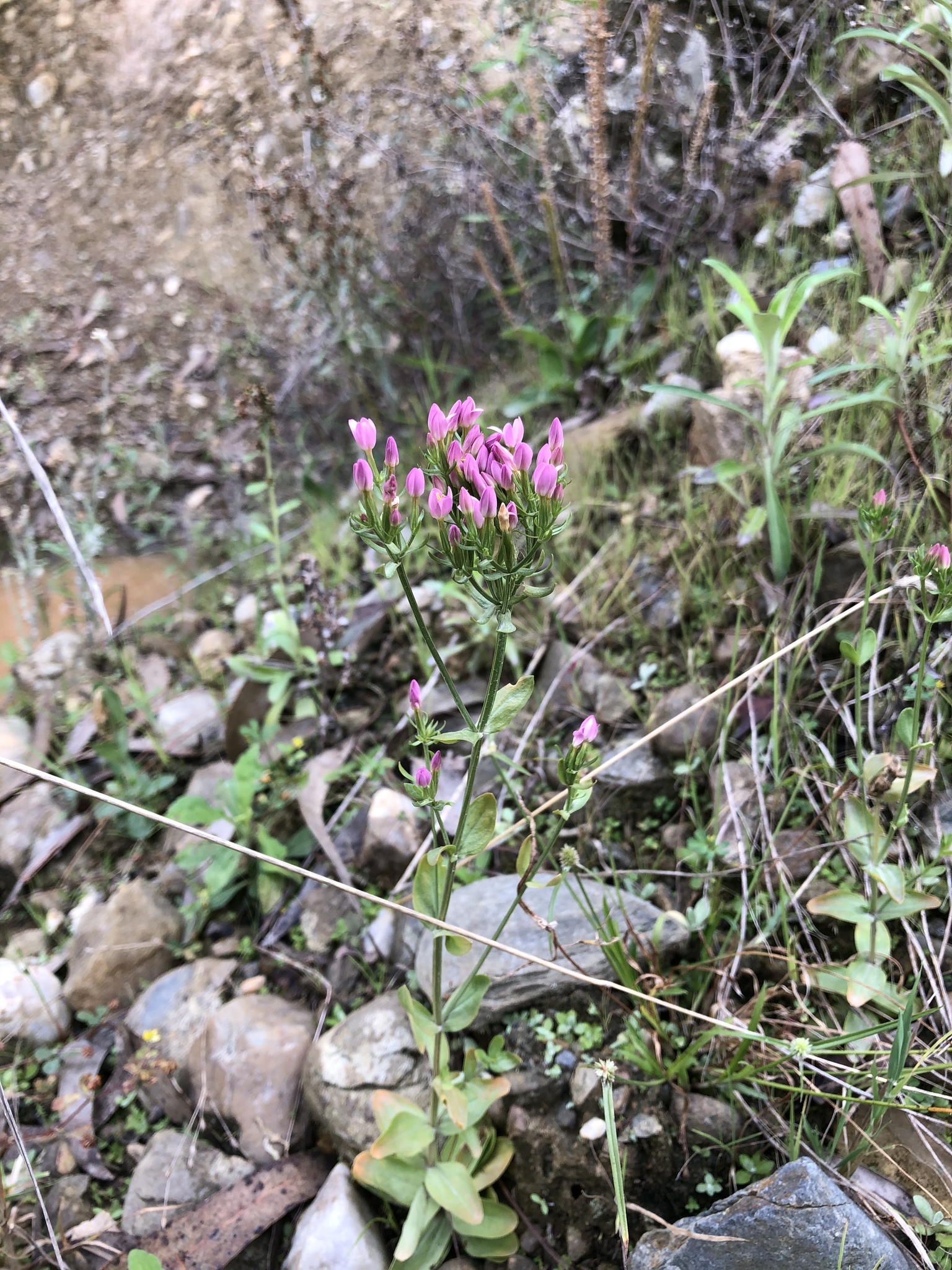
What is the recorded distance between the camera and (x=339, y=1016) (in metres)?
2.01

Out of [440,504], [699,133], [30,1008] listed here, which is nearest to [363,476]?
[440,504]

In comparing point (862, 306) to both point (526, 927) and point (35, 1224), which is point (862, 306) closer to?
point (526, 927)

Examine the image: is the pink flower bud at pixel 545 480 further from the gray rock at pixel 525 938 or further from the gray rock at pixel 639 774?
the gray rock at pixel 639 774

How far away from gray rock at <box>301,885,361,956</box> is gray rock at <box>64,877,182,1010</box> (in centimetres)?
47

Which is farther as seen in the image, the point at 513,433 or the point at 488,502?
the point at 513,433

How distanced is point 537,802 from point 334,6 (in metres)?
5.04

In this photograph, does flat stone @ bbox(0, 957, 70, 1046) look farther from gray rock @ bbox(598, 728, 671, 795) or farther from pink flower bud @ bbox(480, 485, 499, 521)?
pink flower bud @ bbox(480, 485, 499, 521)

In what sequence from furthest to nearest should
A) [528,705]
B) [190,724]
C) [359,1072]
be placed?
[190,724] < [528,705] < [359,1072]

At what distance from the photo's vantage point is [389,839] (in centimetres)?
221

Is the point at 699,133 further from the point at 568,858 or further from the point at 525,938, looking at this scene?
the point at 525,938

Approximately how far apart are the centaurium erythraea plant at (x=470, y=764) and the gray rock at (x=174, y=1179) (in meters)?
0.42

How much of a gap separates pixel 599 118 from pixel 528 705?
2.12 meters

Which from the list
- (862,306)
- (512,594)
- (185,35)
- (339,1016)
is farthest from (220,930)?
(185,35)

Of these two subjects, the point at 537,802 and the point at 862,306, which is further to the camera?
the point at 862,306
